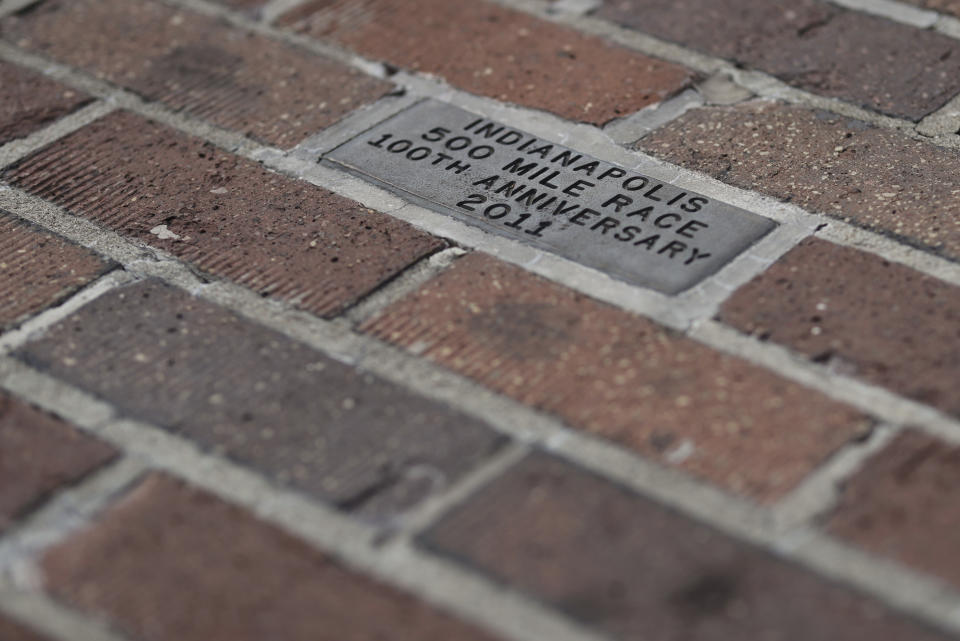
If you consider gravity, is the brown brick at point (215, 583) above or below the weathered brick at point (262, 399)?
below

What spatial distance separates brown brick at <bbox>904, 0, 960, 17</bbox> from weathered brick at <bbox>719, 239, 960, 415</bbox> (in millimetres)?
852

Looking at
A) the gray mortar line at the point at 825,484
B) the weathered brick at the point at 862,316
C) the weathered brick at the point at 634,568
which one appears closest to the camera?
the weathered brick at the point at 634,568

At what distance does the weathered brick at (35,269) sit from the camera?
2.10 m

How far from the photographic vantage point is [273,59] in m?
2.71

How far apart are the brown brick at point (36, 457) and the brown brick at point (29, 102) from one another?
774 millimetres

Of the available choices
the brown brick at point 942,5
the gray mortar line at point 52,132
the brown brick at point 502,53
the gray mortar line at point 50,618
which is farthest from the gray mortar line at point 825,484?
the gray mortar line at point 52,132

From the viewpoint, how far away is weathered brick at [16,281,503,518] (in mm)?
1788

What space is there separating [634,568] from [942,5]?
1.56 metres

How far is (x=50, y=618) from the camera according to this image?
5.35 feet

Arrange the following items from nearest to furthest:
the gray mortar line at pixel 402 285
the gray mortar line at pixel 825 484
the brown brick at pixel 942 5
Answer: the gray mortar line at pixel 825 484 → the gray mortar line at pixel 402 285 → the brown brick at pixel 942 5

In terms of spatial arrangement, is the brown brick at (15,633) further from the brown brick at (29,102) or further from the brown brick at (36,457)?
the brown brick at (29,102)

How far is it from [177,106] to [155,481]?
97 centimetres

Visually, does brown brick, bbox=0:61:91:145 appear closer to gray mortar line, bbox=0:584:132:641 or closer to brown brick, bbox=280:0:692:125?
brown brick, bbox=280:0:692:125

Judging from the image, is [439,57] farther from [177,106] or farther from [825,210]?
[825,210]
